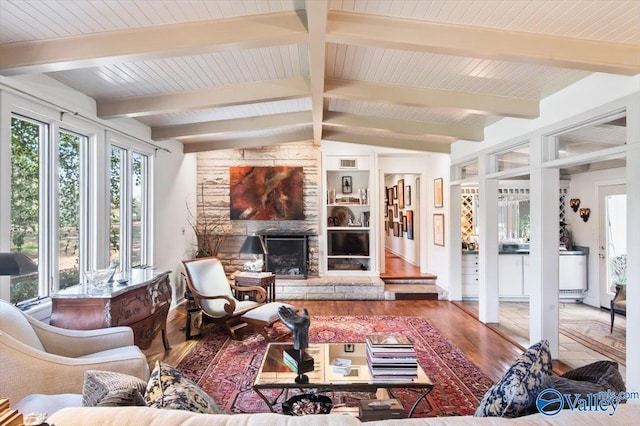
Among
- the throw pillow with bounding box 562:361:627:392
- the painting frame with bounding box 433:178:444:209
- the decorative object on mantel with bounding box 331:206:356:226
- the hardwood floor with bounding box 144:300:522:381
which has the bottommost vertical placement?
the hardwood floor with bounding box 144:300:522:381

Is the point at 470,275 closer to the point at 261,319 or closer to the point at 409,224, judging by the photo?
the point at 409,224

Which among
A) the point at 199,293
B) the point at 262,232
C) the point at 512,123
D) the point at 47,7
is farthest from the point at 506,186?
the point at 47,7

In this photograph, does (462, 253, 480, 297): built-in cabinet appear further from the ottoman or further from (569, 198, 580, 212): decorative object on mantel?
the ottoman

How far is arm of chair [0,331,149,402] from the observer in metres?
1.74

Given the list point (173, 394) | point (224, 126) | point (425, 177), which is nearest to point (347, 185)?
point (425, 177)

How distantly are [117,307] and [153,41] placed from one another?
2054mm

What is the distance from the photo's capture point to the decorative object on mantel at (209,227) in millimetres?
6227

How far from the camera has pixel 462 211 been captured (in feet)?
20.3

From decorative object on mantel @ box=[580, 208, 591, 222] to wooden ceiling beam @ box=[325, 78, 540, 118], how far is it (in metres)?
3.21

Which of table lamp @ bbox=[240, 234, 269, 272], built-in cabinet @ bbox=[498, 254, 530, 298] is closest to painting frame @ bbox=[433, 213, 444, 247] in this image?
built-in cabinet @ bbox=[498, 254, 530, 298]

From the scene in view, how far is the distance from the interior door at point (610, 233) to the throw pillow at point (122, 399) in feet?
20.6

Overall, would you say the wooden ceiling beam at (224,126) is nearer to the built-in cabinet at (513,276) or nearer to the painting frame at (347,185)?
the painting frame at (347,185)

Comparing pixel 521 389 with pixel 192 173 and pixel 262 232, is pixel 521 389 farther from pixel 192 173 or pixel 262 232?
pixel 192 173

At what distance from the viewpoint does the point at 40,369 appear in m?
1.82
